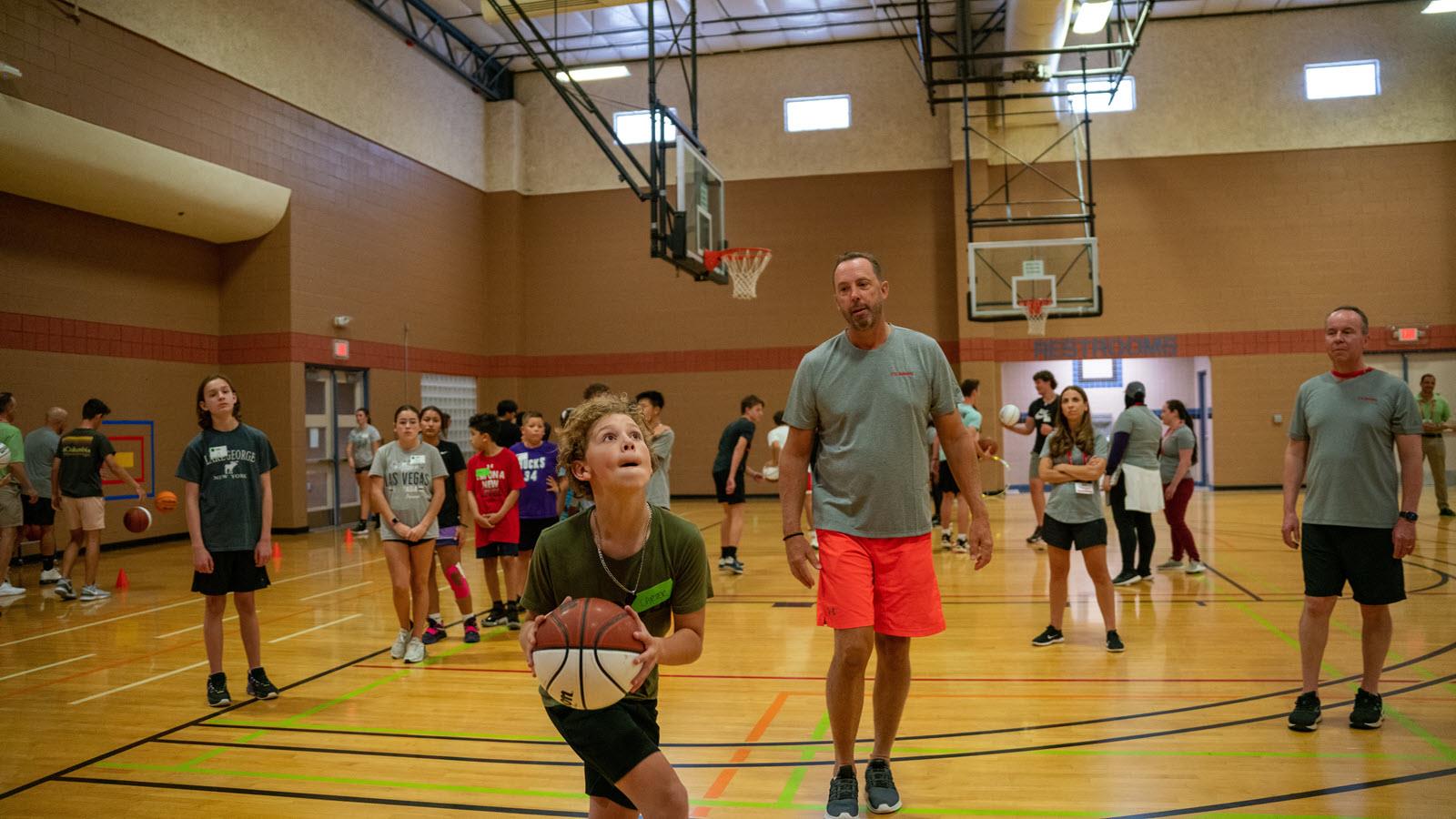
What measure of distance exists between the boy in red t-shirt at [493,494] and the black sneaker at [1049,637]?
12.0 ft

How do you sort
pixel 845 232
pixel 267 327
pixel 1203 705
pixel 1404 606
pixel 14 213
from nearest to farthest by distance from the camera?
pixel 1203 705 < pixel 1404 606 < pixel 14 213 < pixel 267 327 < pixel 845 232

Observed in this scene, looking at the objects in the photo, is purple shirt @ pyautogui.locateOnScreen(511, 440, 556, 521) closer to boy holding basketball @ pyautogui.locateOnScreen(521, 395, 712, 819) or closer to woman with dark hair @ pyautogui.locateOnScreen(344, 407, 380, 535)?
boy holding basketball @ pyautogui.locateOnScreen(521, 395, 712, 819)

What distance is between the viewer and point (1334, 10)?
1700 centimetres

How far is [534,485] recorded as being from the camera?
Answer: 730 centimetres

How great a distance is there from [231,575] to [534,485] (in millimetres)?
2375

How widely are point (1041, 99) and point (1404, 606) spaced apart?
11906 millimetres

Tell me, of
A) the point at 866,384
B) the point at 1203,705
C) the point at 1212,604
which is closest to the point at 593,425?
the point at 866,384

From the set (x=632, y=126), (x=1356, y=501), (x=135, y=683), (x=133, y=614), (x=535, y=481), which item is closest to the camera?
(x=1356, y=501)

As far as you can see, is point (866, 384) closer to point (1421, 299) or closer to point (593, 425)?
point (593, 425)

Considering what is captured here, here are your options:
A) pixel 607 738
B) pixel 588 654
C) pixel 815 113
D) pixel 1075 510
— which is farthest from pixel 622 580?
pixel 815 113

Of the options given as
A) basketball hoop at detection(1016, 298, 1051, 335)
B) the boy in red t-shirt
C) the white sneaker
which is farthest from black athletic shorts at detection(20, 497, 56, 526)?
basketball hoop at detection(1016, 298, 1051, 335)

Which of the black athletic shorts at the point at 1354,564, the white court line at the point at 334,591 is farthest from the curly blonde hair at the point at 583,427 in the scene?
the white court line at the point at 334,591

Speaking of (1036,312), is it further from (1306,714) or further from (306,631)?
(306,631)

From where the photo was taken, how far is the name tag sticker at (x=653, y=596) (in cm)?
251
